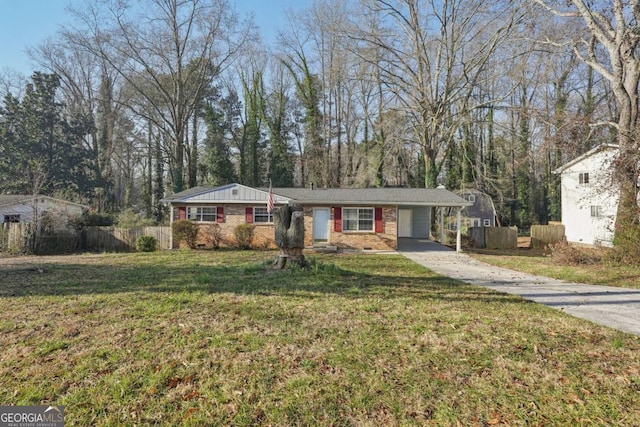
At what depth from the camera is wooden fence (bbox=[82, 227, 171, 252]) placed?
610 inches

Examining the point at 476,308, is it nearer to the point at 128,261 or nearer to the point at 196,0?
the point at 128,261

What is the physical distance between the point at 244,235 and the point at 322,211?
3882 millimetres

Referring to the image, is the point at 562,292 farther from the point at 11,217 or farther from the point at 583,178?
the point at 11,217

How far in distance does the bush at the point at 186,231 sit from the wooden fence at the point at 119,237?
941mm

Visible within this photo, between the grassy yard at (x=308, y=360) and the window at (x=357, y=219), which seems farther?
the window at (x=357, y=219)

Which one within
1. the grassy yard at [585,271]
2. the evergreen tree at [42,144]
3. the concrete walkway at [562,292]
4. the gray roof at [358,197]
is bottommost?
the concrete walkway at [562,292]

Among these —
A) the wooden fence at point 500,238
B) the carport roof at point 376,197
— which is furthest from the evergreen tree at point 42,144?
the wooden fence at point 500,238

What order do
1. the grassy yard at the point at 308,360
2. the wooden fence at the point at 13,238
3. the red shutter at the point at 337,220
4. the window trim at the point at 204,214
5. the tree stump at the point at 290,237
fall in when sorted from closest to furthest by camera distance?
the grassy yard at the point at 308,360 < the tree stump at the point at 290,237 < the wooden fence at the point at 13,238 < the red shutter at the point at 337,220 < the window trim at the point at 204,214

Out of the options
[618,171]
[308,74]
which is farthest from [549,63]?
[308,74]

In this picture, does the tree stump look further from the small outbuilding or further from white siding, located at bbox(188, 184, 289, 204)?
the small outbuilding

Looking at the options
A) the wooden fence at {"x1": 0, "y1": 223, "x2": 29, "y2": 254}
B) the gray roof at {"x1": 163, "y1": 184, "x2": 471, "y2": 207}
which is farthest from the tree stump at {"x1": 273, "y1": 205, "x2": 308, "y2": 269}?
the wooden fence at {"x1": 0, "y1": 223, "x2": 29, "y2": 254}

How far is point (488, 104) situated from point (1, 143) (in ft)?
114

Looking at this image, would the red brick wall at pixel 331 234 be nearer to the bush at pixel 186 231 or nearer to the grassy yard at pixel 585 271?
the bush at pixel 186 231

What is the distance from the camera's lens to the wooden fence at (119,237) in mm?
15484
